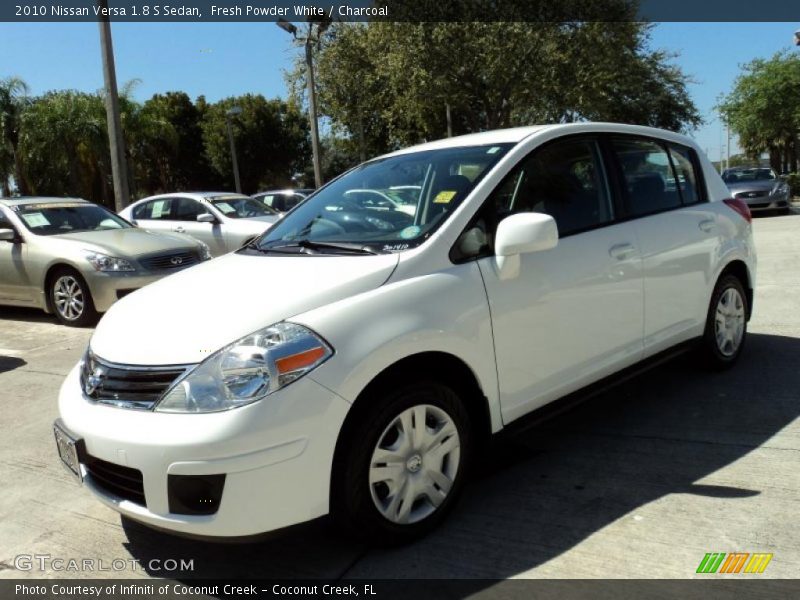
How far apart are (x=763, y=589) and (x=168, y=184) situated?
48099 millimetres

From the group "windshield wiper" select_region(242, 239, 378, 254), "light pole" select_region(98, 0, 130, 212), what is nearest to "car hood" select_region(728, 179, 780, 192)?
"light pole" select_region(98, 0, 130, 212)

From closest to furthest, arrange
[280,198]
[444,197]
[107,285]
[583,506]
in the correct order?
1. [583,506]
2. [444,197]
3. [107,285]
4. [280,198]

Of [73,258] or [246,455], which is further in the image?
[73,258]

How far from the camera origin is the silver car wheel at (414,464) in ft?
8.85

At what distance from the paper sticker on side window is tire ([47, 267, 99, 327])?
0.82m

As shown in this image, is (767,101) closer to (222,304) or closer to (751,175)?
(751,175)

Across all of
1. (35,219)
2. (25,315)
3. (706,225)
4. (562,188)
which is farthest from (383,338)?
(25,315)

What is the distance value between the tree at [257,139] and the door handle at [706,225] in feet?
146

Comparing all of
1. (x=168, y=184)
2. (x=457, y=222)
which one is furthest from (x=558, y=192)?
(x=168, y=184)

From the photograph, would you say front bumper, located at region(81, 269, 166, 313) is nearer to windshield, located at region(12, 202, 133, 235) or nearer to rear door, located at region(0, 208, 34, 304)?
rear door, located at region(0, 208, 34, 304)

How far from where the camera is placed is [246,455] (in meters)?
2.37

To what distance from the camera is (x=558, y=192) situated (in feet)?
11.7

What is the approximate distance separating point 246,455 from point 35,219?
7.28 metres

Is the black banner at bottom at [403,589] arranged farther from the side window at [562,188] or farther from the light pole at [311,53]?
the light pole at [311,53]
